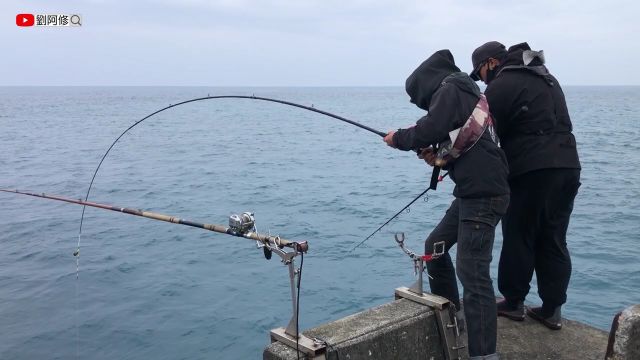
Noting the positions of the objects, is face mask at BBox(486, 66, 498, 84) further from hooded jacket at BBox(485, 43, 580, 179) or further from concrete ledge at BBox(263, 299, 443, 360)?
concrete ledge at BBox(263, 299, 443, 360)

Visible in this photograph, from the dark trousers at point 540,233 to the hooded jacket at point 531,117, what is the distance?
8 cm

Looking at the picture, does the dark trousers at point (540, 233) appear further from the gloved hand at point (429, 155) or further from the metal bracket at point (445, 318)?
the gloved hand at point (429, 155)

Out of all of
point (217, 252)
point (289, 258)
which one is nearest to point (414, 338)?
point (289, 258)

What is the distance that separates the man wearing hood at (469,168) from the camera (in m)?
2.88

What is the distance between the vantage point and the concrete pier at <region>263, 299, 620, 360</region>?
292cm

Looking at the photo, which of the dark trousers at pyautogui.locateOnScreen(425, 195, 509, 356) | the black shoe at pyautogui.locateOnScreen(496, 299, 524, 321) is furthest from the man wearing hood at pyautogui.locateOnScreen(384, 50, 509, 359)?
the black shoe at pyautogui.locateOnScreen(496, 299, 524, 321)

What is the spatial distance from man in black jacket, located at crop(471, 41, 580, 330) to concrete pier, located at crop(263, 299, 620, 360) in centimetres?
19

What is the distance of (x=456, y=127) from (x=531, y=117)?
0.76 meters

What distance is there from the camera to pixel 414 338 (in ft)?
10.4

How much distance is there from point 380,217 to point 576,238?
4.66 meters

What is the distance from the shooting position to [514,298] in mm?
3779

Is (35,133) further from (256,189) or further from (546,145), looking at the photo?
(546,145)

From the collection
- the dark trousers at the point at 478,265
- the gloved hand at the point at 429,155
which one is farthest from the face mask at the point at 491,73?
the dark trousers at the point at 478,265

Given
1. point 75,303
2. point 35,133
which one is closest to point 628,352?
point 75,303
